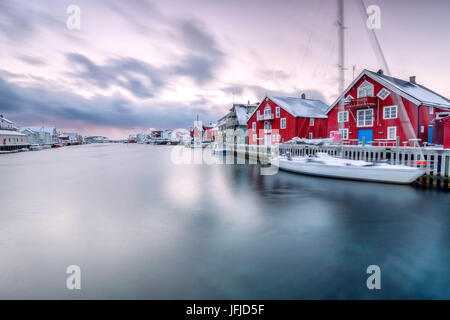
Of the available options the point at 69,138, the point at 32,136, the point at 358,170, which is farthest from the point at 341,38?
the point at 69,138

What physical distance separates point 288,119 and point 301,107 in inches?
165

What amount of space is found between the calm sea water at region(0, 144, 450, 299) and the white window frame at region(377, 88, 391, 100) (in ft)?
52.8

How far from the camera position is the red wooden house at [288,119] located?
36594 millimetres

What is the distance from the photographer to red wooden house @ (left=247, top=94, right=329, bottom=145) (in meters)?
36.6

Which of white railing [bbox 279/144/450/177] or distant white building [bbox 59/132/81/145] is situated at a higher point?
distant white building [bbox 59/132/81/145]

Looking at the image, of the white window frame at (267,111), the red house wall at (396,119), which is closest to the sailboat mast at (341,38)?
the red house wall at (396,119)

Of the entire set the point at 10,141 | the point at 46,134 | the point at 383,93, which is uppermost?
the point at 46,134

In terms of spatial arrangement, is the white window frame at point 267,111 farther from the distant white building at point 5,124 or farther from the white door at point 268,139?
the distant white building at point 5,124

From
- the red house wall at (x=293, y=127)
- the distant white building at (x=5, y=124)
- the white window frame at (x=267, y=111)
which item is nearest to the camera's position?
the red house wall at (x=293, y=127)

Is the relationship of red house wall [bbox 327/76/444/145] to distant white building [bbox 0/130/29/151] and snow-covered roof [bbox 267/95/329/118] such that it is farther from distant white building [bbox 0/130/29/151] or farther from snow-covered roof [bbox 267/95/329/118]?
distant white building [bbox 0/130/29/151]

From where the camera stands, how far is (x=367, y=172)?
1524cm

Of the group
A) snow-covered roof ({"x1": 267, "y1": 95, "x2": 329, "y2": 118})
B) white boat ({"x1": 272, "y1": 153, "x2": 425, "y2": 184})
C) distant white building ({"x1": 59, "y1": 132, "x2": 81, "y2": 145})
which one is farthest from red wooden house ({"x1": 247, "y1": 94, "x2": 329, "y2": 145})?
distant white building ({"x1": 59, "y1": 132, "x2": 81, "y2": 145})

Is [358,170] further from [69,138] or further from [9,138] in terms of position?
[69,138]
